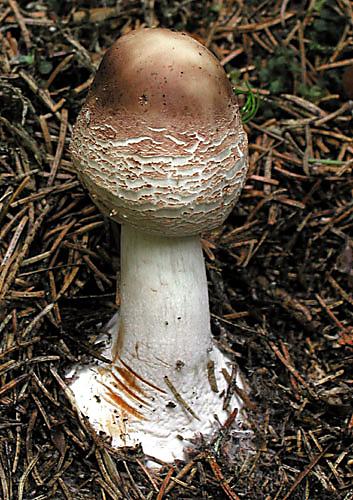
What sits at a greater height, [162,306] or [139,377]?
[162,306]

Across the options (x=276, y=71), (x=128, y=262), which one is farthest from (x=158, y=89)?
(x=276, y=71)

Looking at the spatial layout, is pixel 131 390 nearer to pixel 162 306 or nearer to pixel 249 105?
pixel 162 306

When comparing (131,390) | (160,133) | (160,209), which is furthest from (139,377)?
(160,133)

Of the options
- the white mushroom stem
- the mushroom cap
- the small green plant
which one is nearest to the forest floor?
the white mushroom stem

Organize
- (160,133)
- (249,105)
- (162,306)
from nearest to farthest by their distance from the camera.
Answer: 1. (160,133)
2. (162,306)
3. (249,105)

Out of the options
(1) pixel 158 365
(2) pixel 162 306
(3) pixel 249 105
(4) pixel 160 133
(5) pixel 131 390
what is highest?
(4) pixel 160 133

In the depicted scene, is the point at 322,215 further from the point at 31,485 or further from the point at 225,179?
the point at 31,485

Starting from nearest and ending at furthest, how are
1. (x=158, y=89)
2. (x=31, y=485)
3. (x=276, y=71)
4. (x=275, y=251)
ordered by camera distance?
(x=158, y=89), (x=31, y=485), (x=275, y=251), (x=276, y=71)

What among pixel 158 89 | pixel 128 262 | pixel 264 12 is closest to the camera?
pixel 158 89
